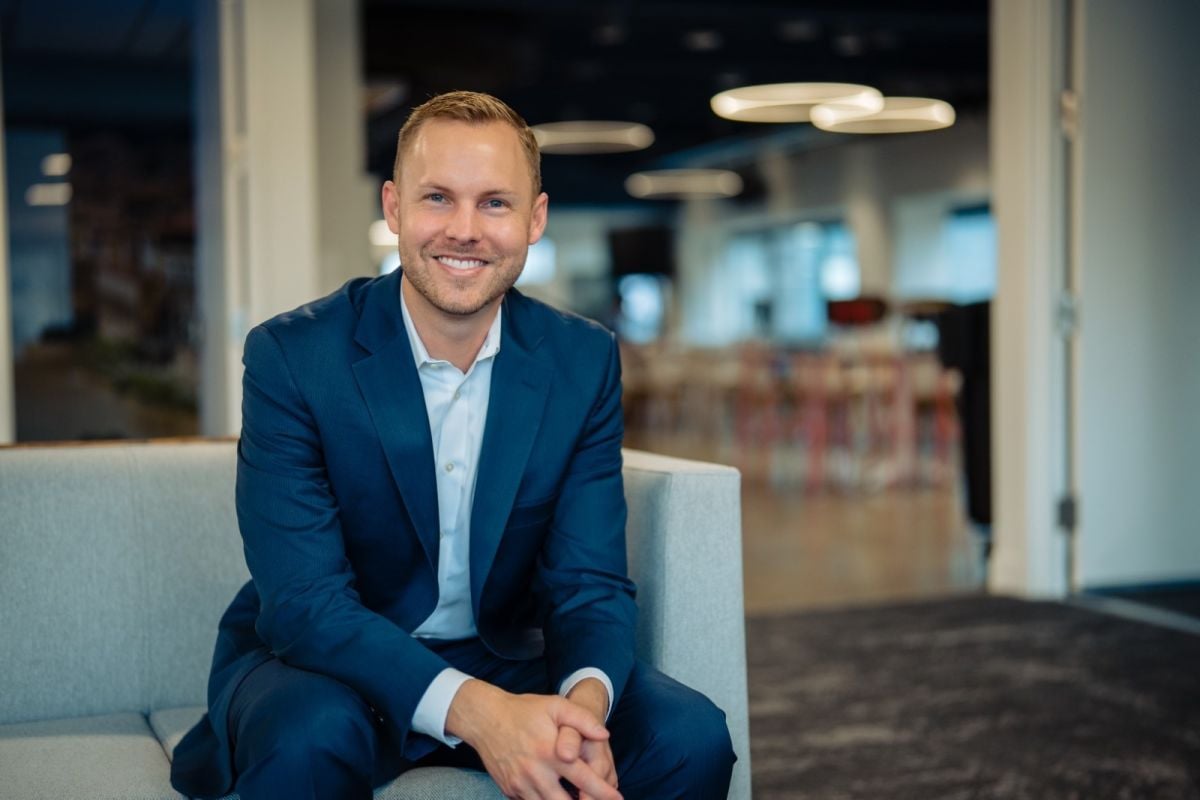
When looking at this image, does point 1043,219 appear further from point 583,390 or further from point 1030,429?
point 583,390

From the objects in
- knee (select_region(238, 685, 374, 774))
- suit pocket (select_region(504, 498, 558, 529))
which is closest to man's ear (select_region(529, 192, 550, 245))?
suit pocket (select_region(504, 498, 558, 529))

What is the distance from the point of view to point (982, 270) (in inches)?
566

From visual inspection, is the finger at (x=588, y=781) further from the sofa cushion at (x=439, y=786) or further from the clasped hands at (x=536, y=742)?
the sofa cushion at (x=439, y=786)

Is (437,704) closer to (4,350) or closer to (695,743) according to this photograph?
(695,743)

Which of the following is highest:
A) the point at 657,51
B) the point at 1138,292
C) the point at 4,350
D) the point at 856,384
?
the point at 657,51

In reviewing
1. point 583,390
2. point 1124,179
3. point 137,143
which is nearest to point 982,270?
point 1124,179

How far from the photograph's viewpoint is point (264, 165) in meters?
4.69

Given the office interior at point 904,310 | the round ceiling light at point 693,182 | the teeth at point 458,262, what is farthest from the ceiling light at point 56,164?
the round ceiling light at point 693,182

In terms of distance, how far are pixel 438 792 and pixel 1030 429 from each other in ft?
11.9

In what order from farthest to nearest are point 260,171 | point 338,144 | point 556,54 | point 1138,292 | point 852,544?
1. point 556,54
2. point 852,544
3. point 338,144
4. point 1138,292
5. point 260,171

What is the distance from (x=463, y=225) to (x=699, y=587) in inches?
24.0

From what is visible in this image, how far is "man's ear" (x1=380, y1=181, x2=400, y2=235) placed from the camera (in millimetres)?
1837

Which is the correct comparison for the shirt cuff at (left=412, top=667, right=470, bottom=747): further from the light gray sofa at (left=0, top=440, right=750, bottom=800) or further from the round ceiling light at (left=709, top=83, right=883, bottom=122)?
the round ceiling light at (left=709, top=83, right=883, bottom=122)

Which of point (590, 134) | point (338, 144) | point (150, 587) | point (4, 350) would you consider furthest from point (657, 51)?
point (150, 587)
